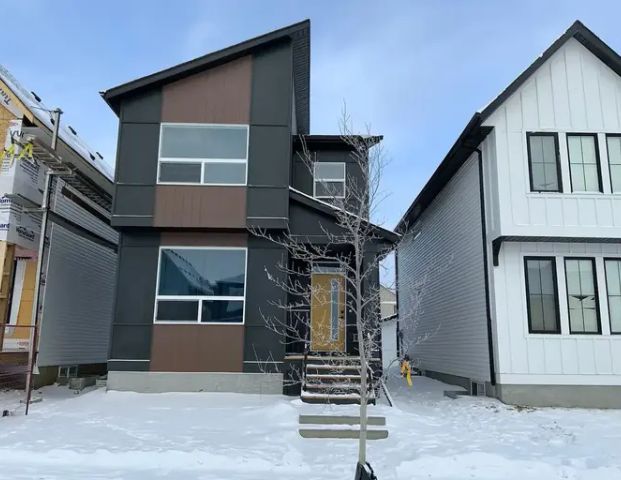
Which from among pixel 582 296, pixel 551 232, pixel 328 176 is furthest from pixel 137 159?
pixel 582 296

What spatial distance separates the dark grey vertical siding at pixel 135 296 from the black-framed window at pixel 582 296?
8867mm

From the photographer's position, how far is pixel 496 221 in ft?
36.6

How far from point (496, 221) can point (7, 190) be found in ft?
36.1

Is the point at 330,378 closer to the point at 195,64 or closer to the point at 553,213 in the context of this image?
the point at 553,213

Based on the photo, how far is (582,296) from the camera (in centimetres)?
1088

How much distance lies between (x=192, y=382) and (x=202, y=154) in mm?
5017

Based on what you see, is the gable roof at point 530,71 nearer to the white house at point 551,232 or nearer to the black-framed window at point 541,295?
the white house at point 551,232

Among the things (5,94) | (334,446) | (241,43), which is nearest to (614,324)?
(334,446)

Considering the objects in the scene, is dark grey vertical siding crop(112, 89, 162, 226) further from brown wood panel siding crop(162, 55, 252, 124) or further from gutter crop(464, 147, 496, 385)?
gutter crop(464, 147, 496, 385)

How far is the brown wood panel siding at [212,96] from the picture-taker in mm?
11984

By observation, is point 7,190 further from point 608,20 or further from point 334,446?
point 608,20

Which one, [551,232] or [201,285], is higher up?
[551,232]

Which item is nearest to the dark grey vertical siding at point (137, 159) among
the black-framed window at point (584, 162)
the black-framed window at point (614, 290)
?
the black-framed window at point (584, 162)

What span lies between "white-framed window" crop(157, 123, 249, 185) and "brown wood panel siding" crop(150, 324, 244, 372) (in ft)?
10.7
